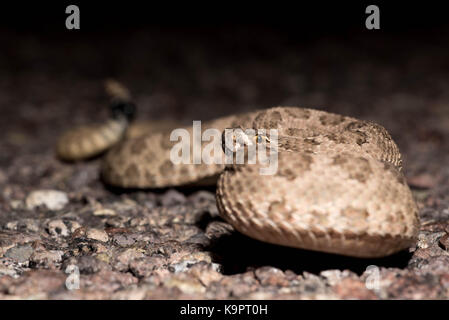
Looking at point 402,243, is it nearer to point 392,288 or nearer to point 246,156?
point 392,288

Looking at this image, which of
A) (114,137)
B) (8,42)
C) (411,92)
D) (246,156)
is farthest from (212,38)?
(246,156)

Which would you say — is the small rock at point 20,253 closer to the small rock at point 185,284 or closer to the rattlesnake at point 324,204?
the small rock at point 185,284

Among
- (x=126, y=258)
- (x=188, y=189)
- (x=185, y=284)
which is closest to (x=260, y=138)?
(x=185, y=284)

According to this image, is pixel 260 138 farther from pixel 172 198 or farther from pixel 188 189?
pixel 188 189

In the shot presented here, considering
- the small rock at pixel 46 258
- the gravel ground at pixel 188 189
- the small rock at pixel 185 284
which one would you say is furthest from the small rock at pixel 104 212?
the small rock at pixel 185 284

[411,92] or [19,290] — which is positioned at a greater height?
[411,92]
